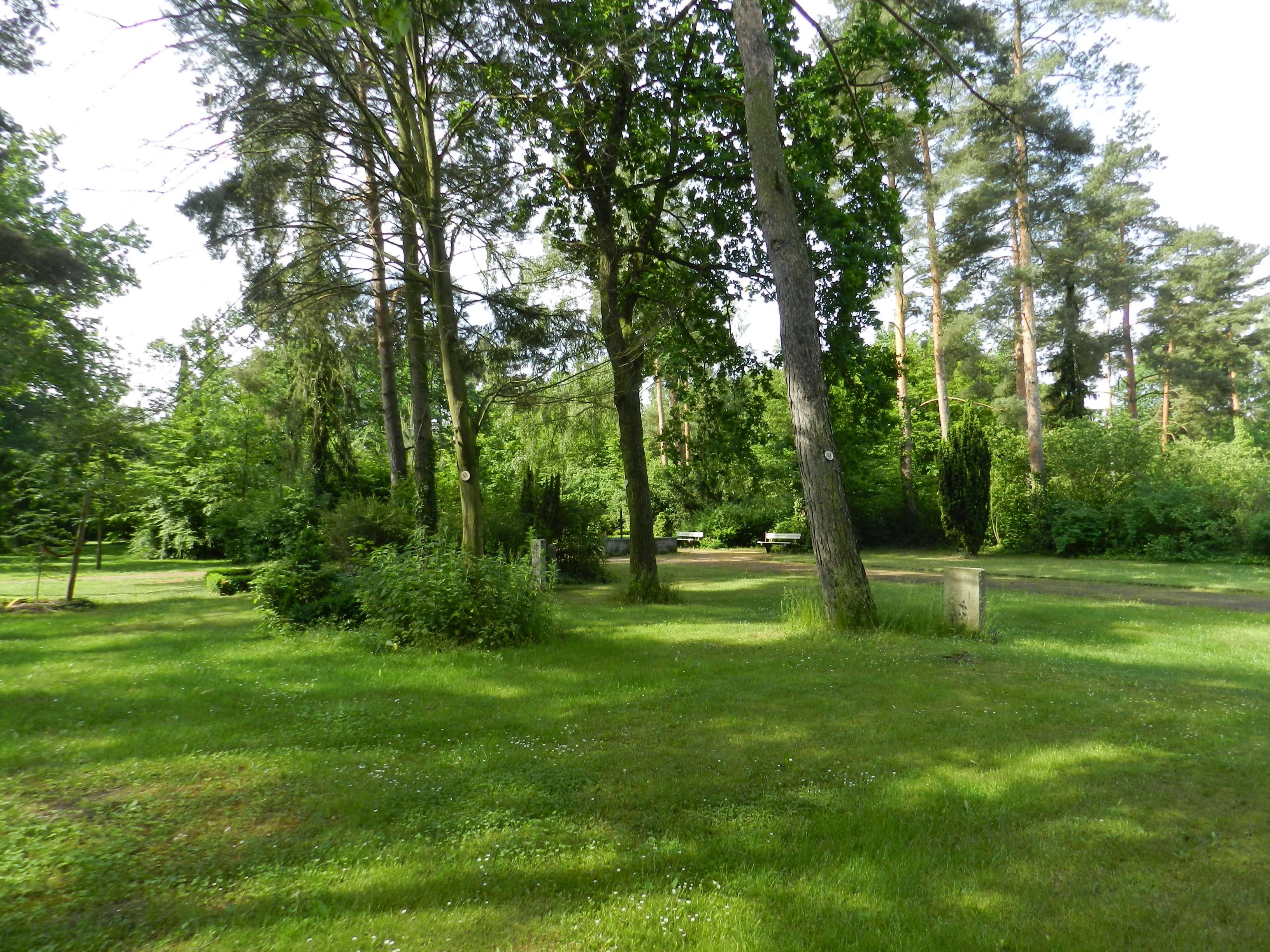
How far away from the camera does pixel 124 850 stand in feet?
11.3

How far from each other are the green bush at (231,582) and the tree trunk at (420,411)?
12.8 ft

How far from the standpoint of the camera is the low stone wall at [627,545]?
87.6 feet

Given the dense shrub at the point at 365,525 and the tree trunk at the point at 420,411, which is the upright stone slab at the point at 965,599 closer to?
the tree trunk at the point at 420,411

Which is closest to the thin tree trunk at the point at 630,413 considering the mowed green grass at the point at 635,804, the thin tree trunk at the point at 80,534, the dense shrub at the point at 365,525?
the dense shrub at the point at 365,525

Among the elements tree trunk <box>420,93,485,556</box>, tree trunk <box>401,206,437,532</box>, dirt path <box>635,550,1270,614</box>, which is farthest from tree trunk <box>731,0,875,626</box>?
dirt path <box>635,550,1270,614</box>

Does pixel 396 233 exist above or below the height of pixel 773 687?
above

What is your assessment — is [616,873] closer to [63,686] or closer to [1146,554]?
[63,686]

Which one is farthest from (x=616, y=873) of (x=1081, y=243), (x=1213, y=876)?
(x=1081, y=243)

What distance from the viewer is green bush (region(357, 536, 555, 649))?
8.55 metres

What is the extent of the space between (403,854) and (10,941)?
4.60ft

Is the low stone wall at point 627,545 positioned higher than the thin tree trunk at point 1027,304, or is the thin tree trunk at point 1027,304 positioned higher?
the thin tree trunk at point 1027,304

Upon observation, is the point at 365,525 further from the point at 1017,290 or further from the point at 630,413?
the point at 1017,290

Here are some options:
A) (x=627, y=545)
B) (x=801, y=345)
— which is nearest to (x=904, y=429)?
(x=627, y=545)

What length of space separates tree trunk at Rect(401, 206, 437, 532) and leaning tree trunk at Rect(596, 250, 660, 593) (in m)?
3.21
